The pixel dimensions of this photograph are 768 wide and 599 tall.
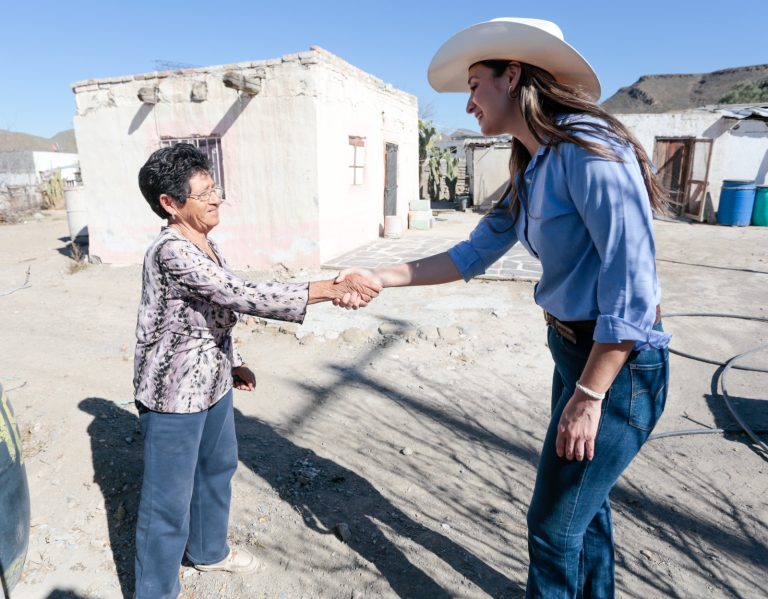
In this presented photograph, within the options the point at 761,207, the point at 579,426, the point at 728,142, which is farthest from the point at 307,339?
the point at 728,142

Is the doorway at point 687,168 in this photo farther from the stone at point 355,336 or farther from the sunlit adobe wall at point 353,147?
the stone at point 355,336

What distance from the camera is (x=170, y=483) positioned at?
1989mm

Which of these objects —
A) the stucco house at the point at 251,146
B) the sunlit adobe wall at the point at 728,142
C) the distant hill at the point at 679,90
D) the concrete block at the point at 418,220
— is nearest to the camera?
the stucco house at the point at 251,146

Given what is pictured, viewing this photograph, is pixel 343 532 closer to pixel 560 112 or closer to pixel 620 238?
pixel 620 238

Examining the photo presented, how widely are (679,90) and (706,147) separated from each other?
155 ft

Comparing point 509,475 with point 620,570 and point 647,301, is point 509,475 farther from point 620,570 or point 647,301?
point 647,301

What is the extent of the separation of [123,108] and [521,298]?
747 cm

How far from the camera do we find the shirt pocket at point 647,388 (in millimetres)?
1475

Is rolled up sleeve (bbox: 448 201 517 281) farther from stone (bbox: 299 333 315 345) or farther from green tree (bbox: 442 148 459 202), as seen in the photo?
green tree (bbox: 442 148 459 202)

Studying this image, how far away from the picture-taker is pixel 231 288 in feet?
6.16

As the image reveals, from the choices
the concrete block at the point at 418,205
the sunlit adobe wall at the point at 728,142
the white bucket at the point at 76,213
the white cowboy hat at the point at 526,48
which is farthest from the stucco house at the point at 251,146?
the sunlit adobe wall at the point at 728,142

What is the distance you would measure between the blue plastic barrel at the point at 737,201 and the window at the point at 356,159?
31.8 ft

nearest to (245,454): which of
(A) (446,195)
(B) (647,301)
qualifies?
(B) (647,301)

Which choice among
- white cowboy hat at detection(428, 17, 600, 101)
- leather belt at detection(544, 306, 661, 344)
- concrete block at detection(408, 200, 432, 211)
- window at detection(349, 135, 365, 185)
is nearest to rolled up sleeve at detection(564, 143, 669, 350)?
leather belt at detection(544, 306, 661, 344)
